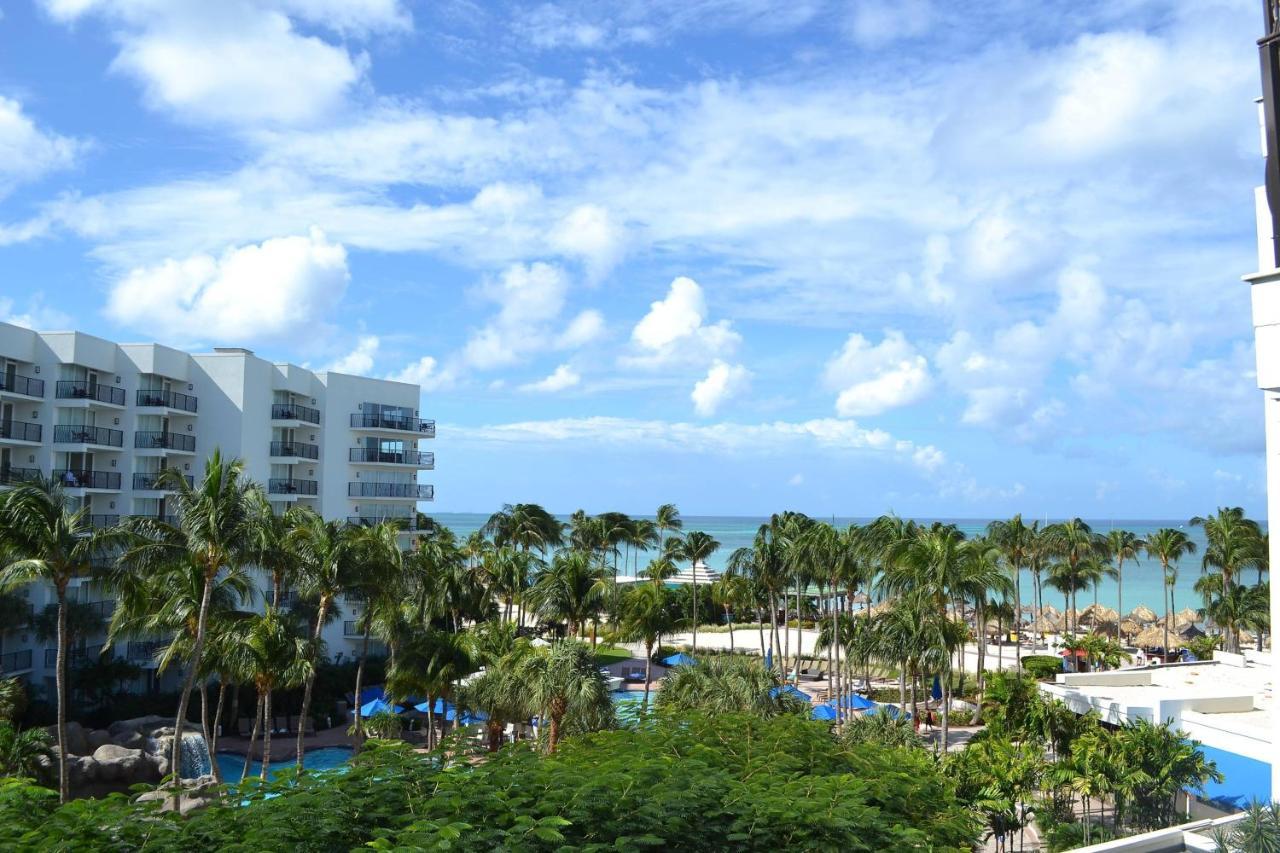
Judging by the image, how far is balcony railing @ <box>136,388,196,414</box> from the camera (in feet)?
169

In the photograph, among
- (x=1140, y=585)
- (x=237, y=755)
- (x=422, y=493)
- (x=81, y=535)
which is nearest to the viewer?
(x=81, y=535)

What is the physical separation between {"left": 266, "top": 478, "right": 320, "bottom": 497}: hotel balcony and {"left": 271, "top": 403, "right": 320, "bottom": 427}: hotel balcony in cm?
352

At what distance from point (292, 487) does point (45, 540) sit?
105 feet

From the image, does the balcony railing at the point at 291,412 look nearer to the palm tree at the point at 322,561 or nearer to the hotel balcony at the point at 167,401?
the hotel balcony at the point at 167,401

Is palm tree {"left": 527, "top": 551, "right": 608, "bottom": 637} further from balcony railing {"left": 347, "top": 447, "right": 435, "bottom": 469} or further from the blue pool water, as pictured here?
balcony railing {"left": 347, "top": 447, "right": 435, "bottom": 469}

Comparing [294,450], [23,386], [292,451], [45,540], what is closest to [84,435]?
[23,386]

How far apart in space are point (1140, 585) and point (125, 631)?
157 m

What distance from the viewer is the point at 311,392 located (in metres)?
60.8

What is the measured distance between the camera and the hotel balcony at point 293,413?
57281 mm

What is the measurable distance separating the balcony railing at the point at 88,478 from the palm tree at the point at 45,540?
71.3 feet

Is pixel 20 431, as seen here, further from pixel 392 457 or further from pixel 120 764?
pixel 392 457

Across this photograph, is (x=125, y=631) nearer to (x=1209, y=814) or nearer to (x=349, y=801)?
(x=349, y=801)

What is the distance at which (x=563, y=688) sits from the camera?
1074 inches

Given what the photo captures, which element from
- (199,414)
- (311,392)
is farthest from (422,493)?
(199,414)
